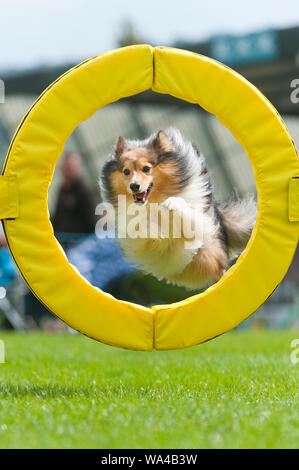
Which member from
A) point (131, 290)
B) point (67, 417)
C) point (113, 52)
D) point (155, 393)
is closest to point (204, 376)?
point (155, 393)

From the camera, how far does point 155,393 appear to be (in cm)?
303

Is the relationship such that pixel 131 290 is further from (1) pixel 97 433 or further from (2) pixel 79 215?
(1) pixel 97 433

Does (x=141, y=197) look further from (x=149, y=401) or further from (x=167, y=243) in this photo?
(x=149, y=401)

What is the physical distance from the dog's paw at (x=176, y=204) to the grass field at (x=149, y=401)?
0.85m

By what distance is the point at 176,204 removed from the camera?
10.3 ft

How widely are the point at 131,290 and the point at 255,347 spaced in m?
1.64

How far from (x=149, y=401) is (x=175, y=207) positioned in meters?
0.90

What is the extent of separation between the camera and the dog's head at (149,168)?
3109 millimetres

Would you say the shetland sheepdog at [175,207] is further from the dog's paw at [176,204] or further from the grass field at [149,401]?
the grass field at [149,401]

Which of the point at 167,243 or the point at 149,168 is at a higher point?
the point at 149,168

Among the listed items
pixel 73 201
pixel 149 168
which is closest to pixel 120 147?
pixel 149 168

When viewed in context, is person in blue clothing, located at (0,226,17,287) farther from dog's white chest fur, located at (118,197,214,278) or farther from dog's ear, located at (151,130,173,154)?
dog's ear, located at (151,130,173,154)

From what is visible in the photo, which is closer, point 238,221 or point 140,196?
point 140,196

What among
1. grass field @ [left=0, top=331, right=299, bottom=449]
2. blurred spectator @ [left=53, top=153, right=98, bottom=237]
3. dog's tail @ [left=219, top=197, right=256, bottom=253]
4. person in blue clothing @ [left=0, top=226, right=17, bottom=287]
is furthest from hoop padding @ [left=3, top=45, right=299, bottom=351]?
person in blue clothing @ [left=0, top=226, right=17, bottom=287]
